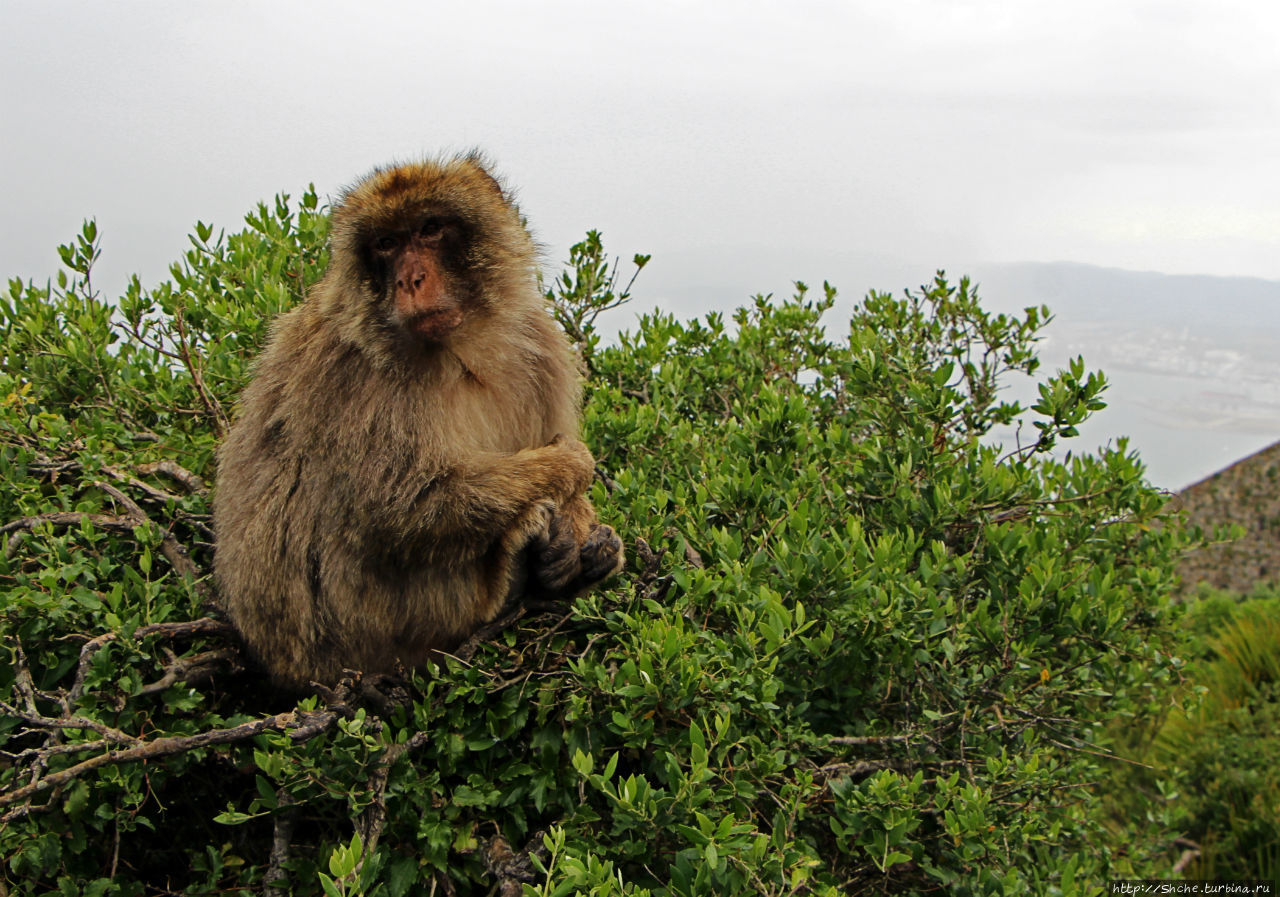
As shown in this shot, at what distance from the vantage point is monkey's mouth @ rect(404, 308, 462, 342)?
306 centimetres

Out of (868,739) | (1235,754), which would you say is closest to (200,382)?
(868,739)

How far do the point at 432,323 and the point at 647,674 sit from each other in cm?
127

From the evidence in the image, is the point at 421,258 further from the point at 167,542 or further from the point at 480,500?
the point at 167,542

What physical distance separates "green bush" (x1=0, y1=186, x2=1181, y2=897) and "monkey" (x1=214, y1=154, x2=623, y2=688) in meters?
0.16

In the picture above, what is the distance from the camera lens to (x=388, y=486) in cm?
304

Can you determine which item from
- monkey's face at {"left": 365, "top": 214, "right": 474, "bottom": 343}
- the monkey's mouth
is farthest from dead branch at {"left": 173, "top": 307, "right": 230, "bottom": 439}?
the monkey's mouth

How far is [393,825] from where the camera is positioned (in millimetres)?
2764

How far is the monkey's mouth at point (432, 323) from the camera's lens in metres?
3.06

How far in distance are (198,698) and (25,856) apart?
542 millimetres

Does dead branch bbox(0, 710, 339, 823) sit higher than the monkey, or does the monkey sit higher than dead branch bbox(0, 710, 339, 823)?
the monkey

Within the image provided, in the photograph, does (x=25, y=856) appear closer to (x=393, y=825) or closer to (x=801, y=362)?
(x=393, y=825)

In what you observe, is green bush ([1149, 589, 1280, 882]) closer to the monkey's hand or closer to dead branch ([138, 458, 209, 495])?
the monkey's hand

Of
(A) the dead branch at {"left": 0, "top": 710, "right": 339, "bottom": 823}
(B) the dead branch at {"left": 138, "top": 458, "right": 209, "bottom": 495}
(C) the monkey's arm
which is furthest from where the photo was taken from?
(B) the dead branch at {"left": 138, "top": 458, "right": 209, "bottom": 495}

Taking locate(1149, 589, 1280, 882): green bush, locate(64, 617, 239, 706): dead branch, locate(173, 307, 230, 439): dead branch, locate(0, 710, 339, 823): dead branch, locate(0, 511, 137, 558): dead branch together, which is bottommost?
locate(1149, 589, 1280, 882): green bush
